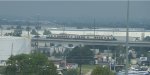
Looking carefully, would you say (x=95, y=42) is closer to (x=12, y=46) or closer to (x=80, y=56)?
(x=80, y=56)

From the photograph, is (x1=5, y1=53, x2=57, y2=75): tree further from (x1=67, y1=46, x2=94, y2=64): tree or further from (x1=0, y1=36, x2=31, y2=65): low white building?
(x1=0, y1=36, x2=31, y2=65): low white building

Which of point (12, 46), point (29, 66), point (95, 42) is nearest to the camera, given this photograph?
point (29, 66)

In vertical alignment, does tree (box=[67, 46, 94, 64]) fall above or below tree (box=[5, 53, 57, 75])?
below

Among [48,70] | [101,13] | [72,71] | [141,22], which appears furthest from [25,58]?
[101,13]

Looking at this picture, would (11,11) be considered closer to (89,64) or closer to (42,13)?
(42,13)

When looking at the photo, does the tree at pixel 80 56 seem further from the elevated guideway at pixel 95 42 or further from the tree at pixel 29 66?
the tree at pixel 29 66

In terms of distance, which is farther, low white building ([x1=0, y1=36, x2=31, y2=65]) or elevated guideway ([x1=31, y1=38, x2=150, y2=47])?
elevated guideway ([x1=31, y1=38, x2=150, y2=47])

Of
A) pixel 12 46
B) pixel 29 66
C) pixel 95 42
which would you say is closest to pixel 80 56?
pixel 12 46

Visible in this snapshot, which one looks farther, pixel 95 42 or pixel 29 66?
pixel 95 42

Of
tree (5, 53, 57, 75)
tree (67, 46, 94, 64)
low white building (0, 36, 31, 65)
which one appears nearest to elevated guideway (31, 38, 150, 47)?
tree (67, 46, 94, 64)
